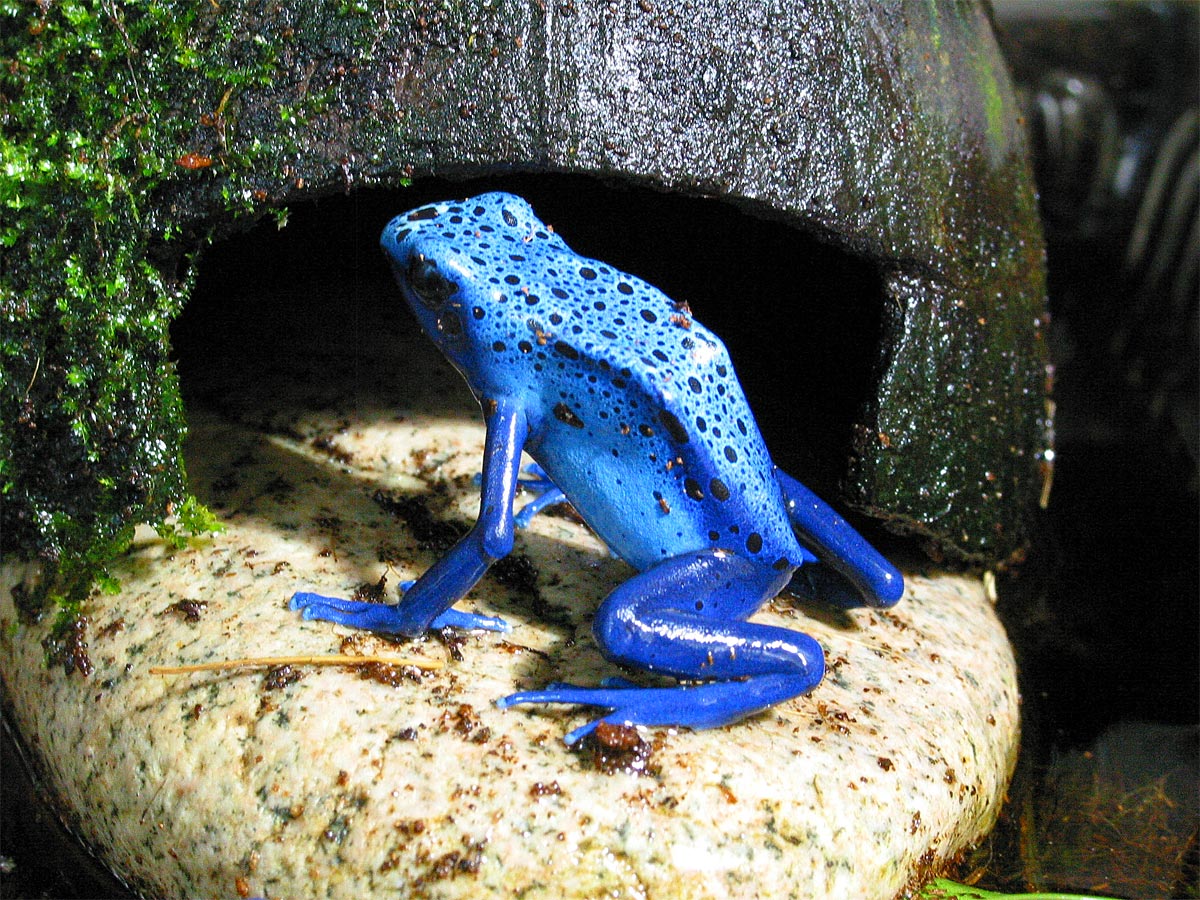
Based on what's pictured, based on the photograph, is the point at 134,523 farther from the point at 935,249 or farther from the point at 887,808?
the point at 935,249

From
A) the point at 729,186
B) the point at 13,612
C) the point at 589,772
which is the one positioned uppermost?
the point at 729,186

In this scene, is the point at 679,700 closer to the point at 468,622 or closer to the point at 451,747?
the point at 451,747

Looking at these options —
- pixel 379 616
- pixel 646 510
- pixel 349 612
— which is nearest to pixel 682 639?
pixel 646 510

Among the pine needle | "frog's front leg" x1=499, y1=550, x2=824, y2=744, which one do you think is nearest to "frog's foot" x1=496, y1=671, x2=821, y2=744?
"frog's front leg" x1=499, y1=550, x2=824, y2=744

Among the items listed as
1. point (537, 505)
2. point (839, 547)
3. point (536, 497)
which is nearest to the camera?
point (839, 547)

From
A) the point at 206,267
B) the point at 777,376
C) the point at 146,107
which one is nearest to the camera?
the point at 146,107

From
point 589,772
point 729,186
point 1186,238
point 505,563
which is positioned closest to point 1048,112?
point 1186,238
